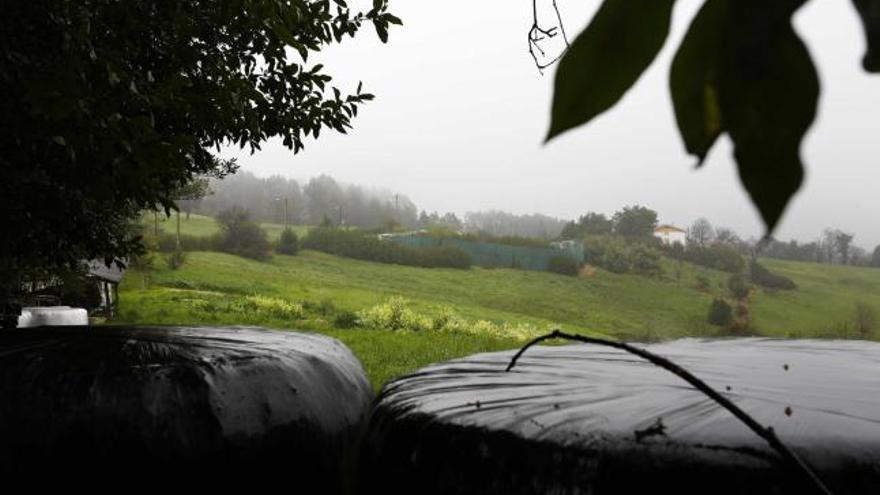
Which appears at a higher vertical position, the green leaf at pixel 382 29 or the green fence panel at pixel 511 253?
the green leaf at pixel 382 29

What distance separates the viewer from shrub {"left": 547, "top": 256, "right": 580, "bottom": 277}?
39.3 metres

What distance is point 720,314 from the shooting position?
3297 centimetres

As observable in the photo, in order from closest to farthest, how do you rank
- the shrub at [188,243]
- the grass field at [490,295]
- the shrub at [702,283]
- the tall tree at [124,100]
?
1. the tall tree at [124,100]
2. the grass field at [490,295]
3. the shrub at [702,283]
4. the shrub at [188,243]

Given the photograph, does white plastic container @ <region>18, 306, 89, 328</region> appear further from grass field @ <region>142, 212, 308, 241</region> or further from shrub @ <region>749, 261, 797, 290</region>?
shrub @ <region>749, 261, 797, 290</region>

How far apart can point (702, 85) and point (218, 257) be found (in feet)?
125

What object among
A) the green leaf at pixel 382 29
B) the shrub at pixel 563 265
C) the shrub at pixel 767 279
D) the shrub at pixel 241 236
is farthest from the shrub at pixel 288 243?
the green leaf at pixel 382 29

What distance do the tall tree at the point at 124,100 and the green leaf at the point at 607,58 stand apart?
178 centimetres

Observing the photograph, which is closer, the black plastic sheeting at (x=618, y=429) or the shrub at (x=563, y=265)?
the black plastic sheeting at (x=618, y=429)

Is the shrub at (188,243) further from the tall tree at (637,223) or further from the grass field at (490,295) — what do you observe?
the tall tree at (637,223)

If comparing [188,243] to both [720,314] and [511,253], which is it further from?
[720,314]

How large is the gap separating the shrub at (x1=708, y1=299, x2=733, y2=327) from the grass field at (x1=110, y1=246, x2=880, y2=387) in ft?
1.57

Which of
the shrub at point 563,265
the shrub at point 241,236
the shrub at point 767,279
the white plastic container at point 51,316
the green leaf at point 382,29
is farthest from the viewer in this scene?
the shrub at point 563,265

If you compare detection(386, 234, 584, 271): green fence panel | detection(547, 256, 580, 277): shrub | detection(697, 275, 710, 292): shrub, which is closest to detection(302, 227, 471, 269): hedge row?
detection(386, 234, 584, 271): green fence panel

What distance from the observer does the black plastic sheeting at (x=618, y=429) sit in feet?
3.56
